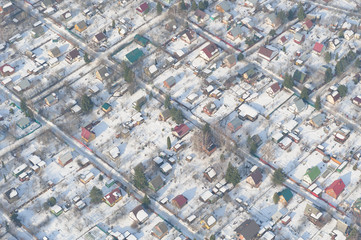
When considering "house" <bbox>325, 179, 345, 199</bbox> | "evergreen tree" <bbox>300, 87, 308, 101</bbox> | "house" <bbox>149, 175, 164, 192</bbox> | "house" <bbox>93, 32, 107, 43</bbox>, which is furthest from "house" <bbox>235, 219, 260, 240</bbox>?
"house" <bbox>93, 32, 107, 43</bbox>

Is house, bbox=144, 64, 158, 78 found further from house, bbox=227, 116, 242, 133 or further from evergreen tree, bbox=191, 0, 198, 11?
evergreen tree, bbox=191, 0, 198, 11

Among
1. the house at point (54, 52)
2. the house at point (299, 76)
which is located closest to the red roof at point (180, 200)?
the house at point (299, 76)

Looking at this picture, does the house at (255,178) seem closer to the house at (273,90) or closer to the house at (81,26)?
the house at (273,90)

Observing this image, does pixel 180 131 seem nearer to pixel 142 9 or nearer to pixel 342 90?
pixel 342 90

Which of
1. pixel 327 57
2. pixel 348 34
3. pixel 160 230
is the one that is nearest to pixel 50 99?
pixel 160 230

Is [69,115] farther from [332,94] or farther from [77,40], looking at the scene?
[332,94]

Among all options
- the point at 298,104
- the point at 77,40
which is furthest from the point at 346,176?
the point at 77,40
